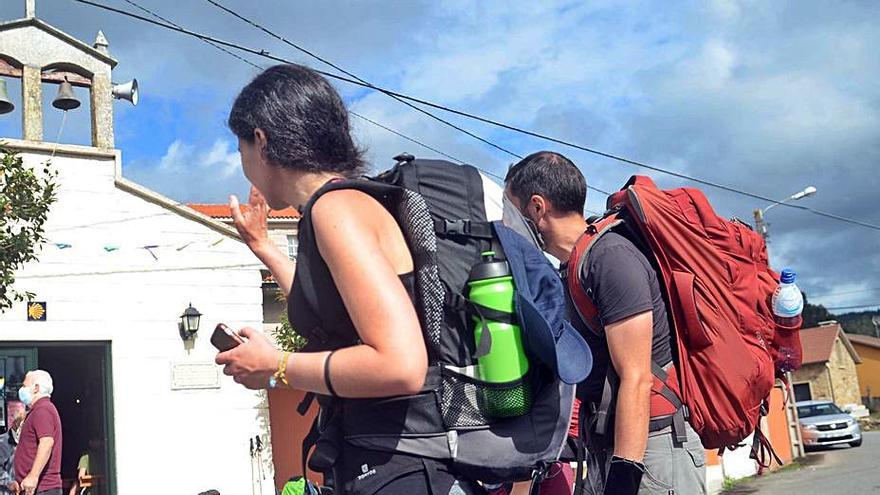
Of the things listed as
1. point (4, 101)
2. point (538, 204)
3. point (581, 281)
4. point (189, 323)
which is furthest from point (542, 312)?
point (189, 323)

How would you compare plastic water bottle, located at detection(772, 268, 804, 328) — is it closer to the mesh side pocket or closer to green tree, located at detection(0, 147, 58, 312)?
the mesh side pocket

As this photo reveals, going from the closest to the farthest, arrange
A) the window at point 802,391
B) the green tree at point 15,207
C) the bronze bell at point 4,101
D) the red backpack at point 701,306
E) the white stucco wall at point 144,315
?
the red backpack at point 701,306
the green tree at point 15,207
the bronze bell at point 4,101
the white stucco wall at point 144,315
the window at point 802,391

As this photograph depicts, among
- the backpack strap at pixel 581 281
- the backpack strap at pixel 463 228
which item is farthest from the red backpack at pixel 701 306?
the backpack strap at pixel 463 228

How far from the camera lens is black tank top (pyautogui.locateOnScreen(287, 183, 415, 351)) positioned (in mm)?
1947

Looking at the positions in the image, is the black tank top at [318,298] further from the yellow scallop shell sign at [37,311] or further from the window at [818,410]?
the window at [818,410]

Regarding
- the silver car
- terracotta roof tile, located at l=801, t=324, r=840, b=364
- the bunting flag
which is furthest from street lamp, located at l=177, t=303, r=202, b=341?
terracotta roof tile, located at l=801, t=324, r=840, b=364

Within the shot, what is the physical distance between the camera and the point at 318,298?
197cm

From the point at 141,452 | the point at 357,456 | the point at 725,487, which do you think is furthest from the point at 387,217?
the point at 725,487

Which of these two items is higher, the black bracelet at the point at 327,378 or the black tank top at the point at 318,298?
the black tank top at the point at 318,298

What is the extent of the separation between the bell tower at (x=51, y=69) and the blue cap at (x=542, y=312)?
11.4 meters

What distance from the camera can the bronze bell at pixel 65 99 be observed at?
12141mm

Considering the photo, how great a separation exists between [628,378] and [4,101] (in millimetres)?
10151

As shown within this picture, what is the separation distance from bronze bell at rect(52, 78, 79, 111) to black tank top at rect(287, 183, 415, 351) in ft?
37.0

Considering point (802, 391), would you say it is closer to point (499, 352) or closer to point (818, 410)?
point (818, 410)
